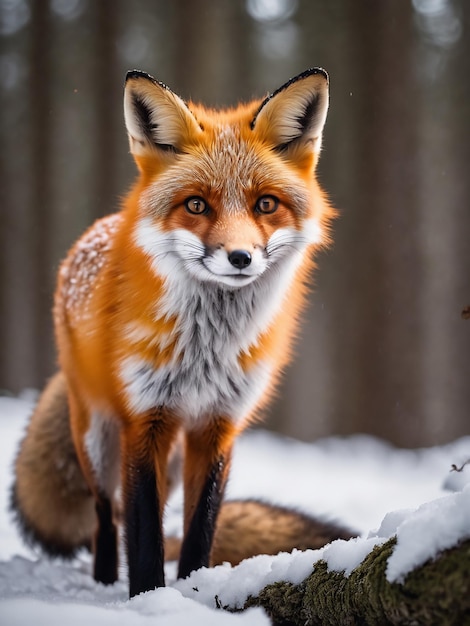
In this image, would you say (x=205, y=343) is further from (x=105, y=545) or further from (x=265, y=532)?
(x=105, y=545)

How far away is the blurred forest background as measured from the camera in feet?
15.4

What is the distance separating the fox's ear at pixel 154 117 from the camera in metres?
1.79

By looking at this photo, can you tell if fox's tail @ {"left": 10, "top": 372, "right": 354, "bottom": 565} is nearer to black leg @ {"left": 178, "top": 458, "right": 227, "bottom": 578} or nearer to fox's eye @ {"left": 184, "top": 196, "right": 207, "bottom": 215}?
black leg @ {"left": 178, "top": 458, "right": 227, "bottom": 578}

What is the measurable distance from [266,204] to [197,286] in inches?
12.1

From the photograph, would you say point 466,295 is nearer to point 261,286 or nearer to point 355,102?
point 355,102

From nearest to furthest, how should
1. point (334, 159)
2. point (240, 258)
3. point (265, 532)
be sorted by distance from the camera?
point (240, 258)
point (265, 532)
point (334, 159)

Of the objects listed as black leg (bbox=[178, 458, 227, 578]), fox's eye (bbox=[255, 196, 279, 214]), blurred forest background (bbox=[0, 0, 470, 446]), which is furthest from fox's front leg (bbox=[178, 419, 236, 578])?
blurred forest background (bbox=[0, 0, 470, 446])

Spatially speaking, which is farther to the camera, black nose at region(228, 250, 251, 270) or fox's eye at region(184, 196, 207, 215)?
fox's eye at region(184, 196, 207, 215)

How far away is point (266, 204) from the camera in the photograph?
1.78 meters

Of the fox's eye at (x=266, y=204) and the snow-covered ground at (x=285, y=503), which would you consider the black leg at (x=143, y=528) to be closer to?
the snow-covered ground at (x=285, y=503)

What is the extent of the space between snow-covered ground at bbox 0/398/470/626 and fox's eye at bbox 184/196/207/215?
2.95ft

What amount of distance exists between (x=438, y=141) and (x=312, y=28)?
129 centimetres

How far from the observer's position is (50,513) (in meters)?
2.64

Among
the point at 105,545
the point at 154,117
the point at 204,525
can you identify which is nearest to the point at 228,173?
the point at 154,117
